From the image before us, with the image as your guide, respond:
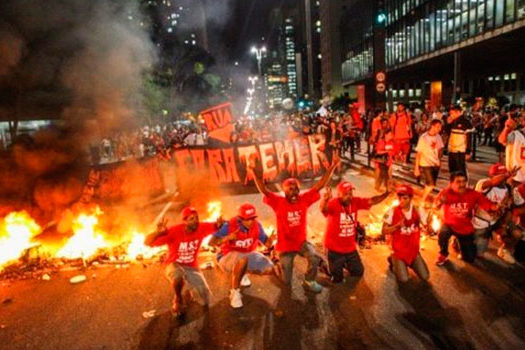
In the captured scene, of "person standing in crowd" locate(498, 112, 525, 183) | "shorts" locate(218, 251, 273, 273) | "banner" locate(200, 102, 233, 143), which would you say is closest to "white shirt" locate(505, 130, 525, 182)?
"person standing in crowd" locate(498, 112, 525, 183)

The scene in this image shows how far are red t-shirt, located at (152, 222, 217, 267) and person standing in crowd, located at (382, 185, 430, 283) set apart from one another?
6.92 feet

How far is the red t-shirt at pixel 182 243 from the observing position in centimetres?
492

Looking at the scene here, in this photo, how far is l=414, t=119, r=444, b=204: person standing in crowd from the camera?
360 inches

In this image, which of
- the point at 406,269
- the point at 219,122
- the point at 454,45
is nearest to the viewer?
the point at 406,269

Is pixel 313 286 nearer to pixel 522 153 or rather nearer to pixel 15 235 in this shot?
pixel 522 153

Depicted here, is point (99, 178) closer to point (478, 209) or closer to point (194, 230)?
point (194, 230)

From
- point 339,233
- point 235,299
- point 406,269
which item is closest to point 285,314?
point 235,299

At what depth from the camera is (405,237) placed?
17.0ft

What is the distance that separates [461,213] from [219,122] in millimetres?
8339

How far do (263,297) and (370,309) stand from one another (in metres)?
1.17

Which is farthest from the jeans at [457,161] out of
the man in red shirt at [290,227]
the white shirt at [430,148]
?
the man in red shirt at [290,227]

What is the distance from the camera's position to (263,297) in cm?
510

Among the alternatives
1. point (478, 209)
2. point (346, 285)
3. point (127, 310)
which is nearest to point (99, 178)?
point (127, 310)

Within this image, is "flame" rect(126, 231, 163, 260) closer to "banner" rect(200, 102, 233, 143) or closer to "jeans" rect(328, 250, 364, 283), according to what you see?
"jeans" rect(328, 250, 364, 283)
